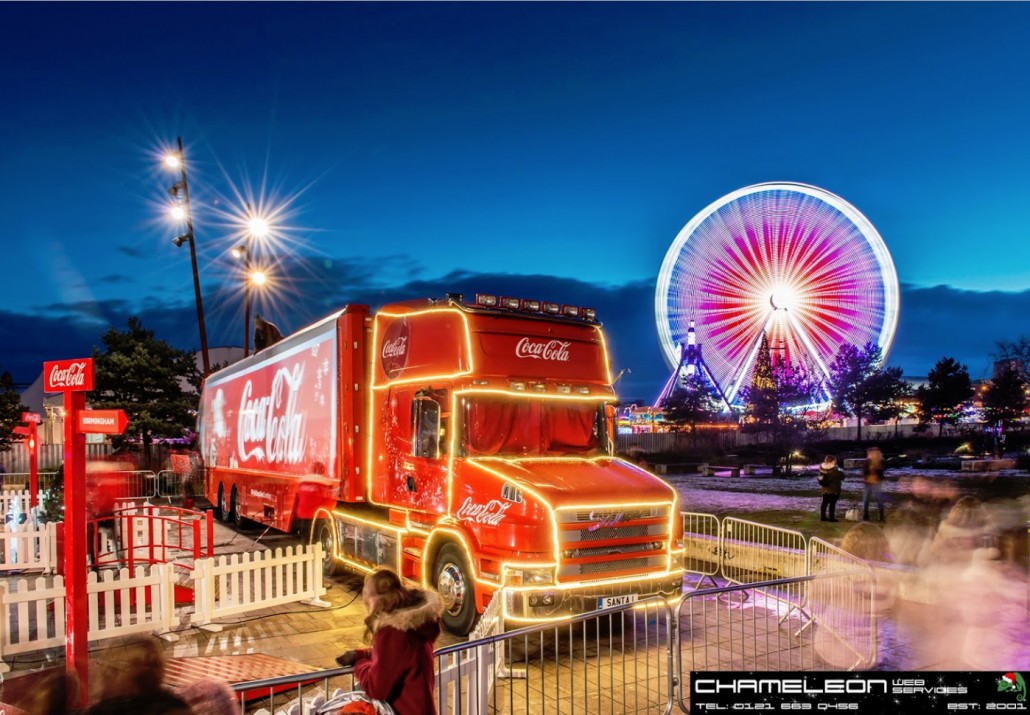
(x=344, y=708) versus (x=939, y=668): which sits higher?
(x=344, y=708)

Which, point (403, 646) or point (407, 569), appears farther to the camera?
point (407, 569)

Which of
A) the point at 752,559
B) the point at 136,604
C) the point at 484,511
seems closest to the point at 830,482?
the point at 752,559

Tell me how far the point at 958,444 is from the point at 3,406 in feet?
177

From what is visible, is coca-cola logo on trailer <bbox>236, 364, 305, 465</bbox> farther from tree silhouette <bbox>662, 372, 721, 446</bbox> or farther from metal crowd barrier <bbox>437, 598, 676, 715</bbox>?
tree silhouette <bbox>662, 372, 721, 446</bbox>

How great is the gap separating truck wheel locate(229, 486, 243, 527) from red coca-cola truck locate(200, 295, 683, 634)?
5598 mm

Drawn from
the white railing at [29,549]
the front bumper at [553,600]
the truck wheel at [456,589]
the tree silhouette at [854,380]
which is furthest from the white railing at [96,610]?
the tree silhouette at [854,380]

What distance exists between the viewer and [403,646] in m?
4.19

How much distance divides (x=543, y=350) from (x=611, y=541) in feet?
7.83

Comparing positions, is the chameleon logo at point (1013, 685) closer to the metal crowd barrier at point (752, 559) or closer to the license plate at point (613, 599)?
the license plate at point (613, 599)

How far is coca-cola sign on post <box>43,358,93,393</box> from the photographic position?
21.0 feet

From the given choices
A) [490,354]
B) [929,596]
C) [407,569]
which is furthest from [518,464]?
[929,596]

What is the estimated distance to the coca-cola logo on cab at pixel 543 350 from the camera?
9.09 m

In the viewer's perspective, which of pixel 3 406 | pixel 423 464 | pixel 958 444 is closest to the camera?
pixel 423 464

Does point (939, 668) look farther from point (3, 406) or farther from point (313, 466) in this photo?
point (3, 406)
